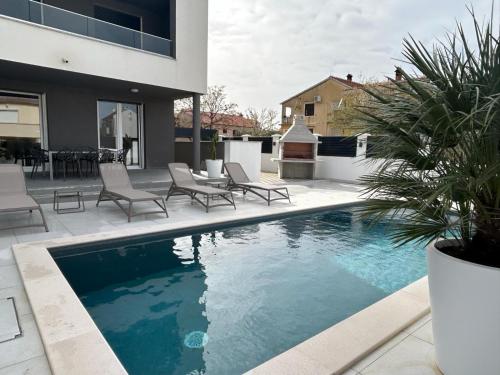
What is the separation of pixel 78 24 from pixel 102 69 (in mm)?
1323

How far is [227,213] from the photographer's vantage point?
798cm

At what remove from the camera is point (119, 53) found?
10.2 meters

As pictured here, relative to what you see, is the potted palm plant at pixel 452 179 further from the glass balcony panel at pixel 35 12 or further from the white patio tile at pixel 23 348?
the glass balcony panel at pixel 35 12

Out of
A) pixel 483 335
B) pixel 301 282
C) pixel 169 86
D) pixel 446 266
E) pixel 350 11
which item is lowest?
pixel 301 282

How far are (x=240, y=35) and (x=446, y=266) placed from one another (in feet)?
46.2

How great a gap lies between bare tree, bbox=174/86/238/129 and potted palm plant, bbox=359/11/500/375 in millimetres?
30934

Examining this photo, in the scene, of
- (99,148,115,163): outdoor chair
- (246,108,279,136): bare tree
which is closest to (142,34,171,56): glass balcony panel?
(99,148,115,163): outdoor chair

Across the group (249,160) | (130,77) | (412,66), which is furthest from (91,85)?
(412,66)

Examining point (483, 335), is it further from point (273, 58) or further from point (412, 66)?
point (273, 58)

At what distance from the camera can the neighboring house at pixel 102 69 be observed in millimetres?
8906

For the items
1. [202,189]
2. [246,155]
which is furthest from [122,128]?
[202,189]

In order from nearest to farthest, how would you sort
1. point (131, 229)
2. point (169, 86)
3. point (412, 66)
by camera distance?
point (412, 66), point (131, 229), point (169, 86)

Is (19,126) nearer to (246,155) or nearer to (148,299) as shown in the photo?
(246,155)

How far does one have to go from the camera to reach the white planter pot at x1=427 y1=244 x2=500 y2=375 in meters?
2.01
